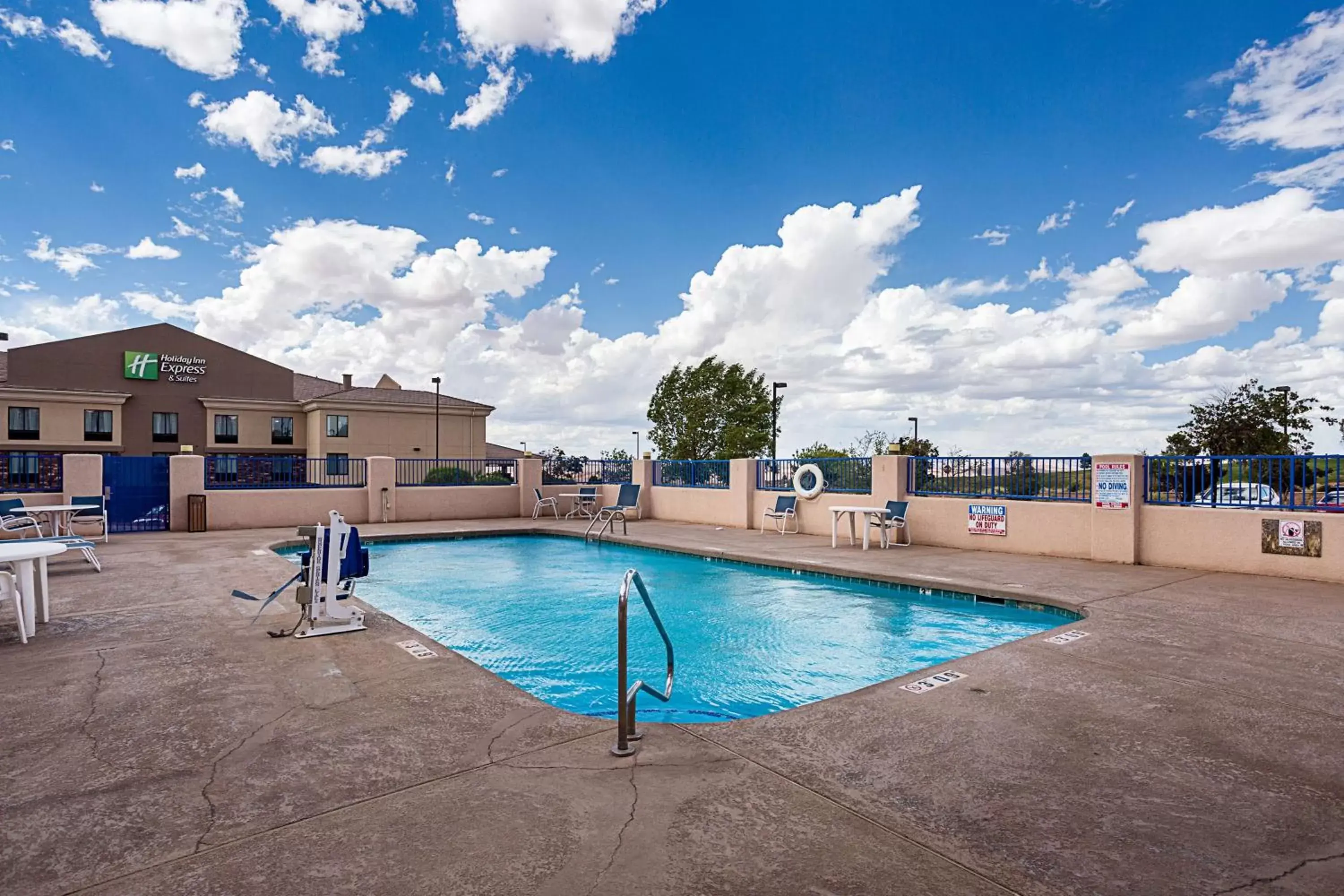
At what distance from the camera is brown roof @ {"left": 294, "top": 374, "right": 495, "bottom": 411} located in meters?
34.9

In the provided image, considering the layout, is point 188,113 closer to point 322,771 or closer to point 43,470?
point 43,470

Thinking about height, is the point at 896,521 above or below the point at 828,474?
below

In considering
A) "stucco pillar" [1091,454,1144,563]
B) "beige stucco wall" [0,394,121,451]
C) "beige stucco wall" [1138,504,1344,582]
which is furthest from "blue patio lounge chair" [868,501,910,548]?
"beige stucco wall" [0,394,121,451]

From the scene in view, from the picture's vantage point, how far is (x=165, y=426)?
110ft

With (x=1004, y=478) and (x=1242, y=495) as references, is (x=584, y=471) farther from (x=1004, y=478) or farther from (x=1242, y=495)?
(x=1242, y=495)

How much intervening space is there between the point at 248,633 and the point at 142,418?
36.0 meters

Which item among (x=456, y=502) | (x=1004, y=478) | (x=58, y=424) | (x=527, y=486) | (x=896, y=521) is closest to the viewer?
(x=1004, y=478)

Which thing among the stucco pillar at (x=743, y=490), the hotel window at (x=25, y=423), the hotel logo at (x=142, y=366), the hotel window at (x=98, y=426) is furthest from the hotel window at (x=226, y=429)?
the stucco pillar at (x=743, y=490)

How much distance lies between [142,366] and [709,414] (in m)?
27.8

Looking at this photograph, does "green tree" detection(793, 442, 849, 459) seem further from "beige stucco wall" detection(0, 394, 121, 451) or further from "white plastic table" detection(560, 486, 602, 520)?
"beige stucco wall" detection(0, 394, 121, 451)

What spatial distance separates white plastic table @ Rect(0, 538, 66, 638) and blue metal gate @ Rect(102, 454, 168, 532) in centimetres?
889

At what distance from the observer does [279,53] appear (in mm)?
12727

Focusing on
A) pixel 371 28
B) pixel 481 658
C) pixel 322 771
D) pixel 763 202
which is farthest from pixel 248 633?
pixel 763 202

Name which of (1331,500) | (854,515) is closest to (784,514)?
(854,515)
